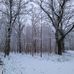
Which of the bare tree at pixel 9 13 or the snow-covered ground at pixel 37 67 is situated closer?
the snow-covered ground at pixel 37 67

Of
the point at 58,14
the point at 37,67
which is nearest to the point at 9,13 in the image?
the point at 58,14

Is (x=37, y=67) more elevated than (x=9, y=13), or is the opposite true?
(x=9, y=13)

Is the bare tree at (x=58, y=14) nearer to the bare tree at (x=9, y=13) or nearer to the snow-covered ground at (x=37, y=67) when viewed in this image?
the bare tree at (x=9, y=13)

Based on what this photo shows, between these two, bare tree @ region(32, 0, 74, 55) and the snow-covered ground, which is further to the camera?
bare tree @ region(32, 0, 74, 55)

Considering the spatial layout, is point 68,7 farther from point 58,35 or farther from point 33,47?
point 33,47

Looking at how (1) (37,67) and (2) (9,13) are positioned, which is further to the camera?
(2) (9,13)

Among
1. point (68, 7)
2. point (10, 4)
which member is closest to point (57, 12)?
point (68, 7)

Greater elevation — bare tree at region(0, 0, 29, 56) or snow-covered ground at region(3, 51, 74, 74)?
bare tree at region(0, 0, 29, 56)

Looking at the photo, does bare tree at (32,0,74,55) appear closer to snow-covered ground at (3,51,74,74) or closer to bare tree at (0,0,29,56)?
bare tree at (0,0,29,56)

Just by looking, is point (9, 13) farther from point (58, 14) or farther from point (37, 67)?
point (37, 67)

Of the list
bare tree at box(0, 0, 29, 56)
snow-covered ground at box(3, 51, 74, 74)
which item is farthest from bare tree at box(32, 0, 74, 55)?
snow-covered ground at box(3, 51, 74, 74)

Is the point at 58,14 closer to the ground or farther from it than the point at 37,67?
farther from it

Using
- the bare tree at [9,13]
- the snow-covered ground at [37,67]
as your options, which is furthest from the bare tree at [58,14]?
the snow-covered ground at [37,67]

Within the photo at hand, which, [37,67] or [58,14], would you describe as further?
[58,14]
